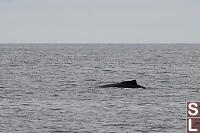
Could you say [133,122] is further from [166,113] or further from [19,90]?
[19,90]

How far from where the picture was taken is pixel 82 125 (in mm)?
33031

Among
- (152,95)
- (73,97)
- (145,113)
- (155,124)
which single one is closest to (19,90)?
(73,97)

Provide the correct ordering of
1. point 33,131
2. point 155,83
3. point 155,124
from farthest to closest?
point 155,83 → point 155,124 → point 33,131

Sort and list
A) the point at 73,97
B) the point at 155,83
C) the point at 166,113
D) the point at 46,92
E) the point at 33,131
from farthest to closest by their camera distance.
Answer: the point at 155,83 → the point at 46,92 → the point at 73,97 → the point at 166,113 → the point at 33,131

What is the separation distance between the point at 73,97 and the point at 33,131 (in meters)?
14.7

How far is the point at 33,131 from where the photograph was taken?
3119 cm

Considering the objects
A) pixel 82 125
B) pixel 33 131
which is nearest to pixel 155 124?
pixel 82 125

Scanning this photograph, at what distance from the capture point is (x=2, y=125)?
108 ft

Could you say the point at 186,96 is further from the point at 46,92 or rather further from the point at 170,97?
the point at 46,92

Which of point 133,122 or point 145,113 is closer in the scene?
point 133,122

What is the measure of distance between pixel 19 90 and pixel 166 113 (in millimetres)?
17843

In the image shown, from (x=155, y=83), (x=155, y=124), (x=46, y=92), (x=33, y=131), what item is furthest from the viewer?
(x=155, y=83)

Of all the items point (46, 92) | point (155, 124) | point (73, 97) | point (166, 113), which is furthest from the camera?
point (46, 92)

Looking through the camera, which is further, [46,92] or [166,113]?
[46,92]
